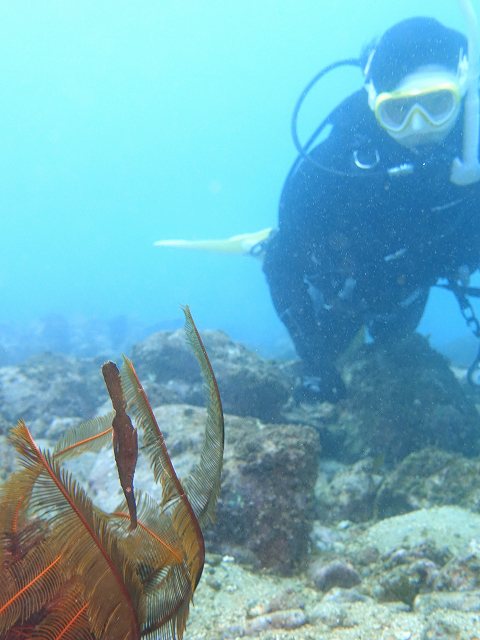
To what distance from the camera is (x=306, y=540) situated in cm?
331

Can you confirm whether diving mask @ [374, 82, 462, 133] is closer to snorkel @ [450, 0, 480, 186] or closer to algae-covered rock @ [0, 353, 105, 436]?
snorkel @ [450, 0, 480, 186]

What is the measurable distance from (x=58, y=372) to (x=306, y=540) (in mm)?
6498

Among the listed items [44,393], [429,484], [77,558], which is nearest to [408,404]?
[429,484]

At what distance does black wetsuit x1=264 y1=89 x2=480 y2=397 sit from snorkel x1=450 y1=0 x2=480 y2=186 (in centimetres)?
14

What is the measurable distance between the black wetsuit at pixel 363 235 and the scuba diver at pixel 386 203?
15 millimetres

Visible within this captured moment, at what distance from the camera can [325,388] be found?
21.4 feet

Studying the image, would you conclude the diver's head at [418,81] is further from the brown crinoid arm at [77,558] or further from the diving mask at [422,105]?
the brown crinoid arm at [77,558]

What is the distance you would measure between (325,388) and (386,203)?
9.25 feet

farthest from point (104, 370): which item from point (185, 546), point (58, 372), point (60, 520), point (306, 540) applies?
point (58, 372)

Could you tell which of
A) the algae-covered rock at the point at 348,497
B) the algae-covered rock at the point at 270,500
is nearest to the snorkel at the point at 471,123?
the algae-covered rock at the point at 348,497

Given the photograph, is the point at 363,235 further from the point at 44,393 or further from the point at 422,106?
the point at 44,393

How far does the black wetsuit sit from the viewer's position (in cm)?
575

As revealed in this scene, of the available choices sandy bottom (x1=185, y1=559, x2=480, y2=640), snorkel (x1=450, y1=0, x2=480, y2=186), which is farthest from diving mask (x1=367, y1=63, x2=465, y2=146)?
sandy bottom (x1=185, y1=559, x2=480, y2=640)

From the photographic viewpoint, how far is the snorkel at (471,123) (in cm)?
550
